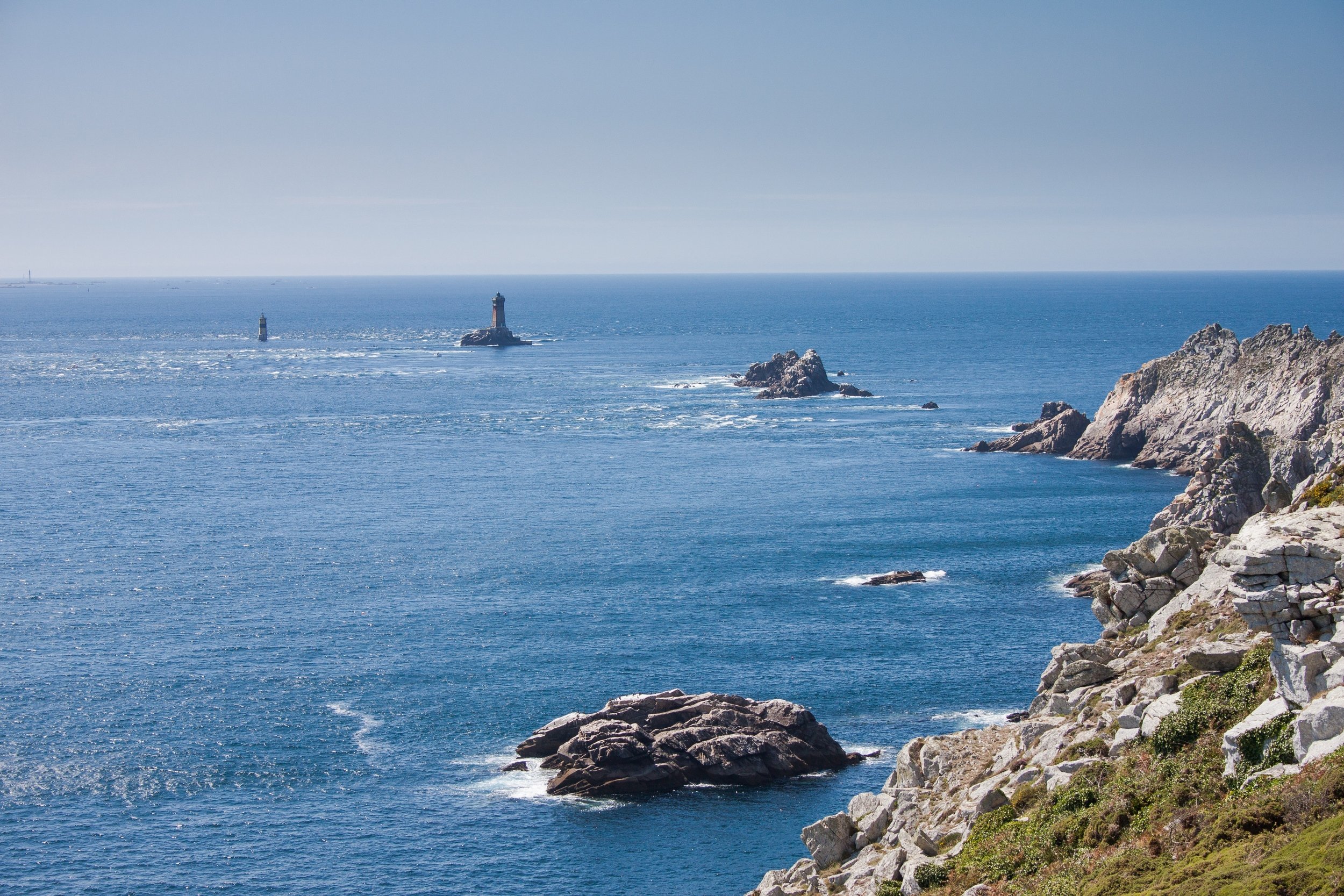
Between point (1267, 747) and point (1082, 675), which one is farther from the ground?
point (1267, 747)

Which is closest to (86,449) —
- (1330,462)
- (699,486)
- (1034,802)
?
(699,486)

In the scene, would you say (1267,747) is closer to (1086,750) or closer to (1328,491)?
(1086,750)

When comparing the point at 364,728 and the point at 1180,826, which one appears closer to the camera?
the point at 1180,826

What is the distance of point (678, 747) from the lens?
7475cm

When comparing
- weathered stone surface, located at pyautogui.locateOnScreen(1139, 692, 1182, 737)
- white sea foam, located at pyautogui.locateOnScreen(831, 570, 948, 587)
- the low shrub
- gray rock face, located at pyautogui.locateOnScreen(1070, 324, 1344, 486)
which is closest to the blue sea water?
white sea foam, located at pyautogui.locateOnScreen(831, 570, 948, 587)

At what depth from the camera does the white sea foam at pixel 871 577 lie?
110 meters

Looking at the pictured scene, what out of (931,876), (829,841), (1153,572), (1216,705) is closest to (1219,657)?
(1216,705)

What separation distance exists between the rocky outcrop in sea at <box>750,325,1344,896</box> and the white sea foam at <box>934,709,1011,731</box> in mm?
25923

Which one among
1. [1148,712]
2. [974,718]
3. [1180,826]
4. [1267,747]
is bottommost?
[974,718]

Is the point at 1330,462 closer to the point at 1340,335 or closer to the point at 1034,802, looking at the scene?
the point at 1034,802

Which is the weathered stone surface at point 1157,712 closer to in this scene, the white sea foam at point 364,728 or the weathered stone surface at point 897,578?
the white sea foam at point 364,728

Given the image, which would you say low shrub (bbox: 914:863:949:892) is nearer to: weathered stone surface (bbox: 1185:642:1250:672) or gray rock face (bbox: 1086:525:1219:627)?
weathered stone surface (bbox: 1185:642:1250:672)

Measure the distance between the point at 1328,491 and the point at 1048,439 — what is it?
→ 134773mm

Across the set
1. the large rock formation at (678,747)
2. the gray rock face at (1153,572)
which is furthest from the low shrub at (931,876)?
the large rock formation at (678,747)
